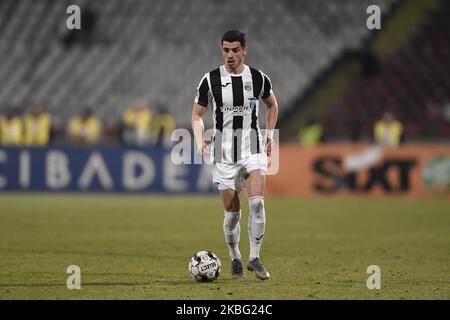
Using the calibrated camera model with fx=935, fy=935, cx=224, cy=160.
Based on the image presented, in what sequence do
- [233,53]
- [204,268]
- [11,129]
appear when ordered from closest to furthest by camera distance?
[204,268] → [233,53] → [11,129]

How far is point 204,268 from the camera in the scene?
27.0 feet

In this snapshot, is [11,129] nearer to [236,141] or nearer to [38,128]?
[38,128]

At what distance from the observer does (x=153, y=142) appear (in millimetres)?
24094

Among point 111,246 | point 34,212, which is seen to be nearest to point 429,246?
point 111,246

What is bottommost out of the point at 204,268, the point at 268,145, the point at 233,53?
the point at 204,268

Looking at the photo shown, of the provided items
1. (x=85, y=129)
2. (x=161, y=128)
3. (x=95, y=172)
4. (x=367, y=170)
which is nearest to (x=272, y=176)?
(x=367, y=170)

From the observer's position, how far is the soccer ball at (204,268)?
823cm

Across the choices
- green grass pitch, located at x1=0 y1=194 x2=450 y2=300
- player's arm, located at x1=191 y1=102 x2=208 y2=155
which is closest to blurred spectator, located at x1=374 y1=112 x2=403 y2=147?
green grass pitch, located at x1=0 y1=194 x2=450 y2=300

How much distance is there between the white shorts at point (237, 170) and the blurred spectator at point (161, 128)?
14714 millimetres

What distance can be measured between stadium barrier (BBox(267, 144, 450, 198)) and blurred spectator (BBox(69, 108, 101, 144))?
607 cm

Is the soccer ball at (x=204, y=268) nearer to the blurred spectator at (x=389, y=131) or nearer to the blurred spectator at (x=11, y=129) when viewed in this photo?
the blurred spectator at (x=389, y=131)

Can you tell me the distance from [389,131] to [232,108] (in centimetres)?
1584

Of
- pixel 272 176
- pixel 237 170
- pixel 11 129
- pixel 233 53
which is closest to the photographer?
pixel 233 53
